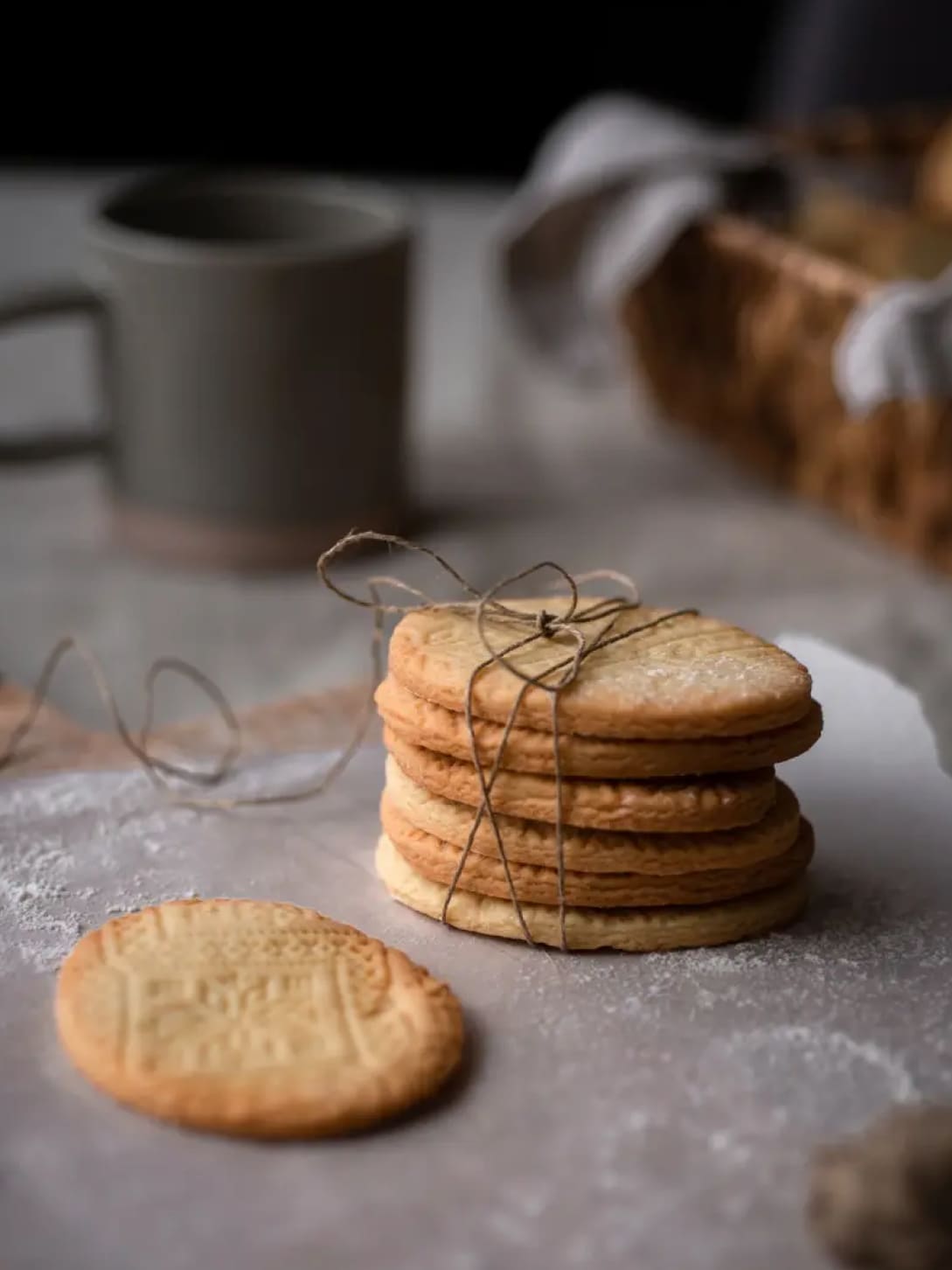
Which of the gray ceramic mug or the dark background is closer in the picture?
the gray ceramic mug

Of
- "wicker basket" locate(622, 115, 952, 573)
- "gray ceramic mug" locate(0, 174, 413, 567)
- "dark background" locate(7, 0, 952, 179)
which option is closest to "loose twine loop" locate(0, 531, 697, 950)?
"gray ceramic mug" locate(0, 174, 413, 567)

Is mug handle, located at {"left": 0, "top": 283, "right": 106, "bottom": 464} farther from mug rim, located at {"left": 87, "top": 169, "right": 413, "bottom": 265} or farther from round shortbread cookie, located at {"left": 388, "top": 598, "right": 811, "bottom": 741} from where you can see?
round shortbread cookie, located at {"left": 388, "top": 598, "right": 811, "bottom": 741}

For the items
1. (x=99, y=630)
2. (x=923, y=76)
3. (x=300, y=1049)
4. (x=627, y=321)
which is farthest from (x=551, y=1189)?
(x=923, y=76)

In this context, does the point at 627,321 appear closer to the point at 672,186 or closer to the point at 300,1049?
the point at 672,186

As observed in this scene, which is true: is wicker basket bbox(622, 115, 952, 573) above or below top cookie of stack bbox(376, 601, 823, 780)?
below

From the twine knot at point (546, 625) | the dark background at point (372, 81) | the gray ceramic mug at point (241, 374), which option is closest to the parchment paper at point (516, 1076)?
the twine knot at point (546, 625)

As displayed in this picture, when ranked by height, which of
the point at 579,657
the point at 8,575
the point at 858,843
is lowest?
the point at 8,575

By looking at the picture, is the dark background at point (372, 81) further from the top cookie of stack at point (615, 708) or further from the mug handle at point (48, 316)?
the top cookie of stack at point (615, 708)

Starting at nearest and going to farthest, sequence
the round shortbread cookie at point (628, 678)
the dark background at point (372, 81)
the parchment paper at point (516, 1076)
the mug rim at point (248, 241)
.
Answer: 1. the parchment paper at point (516, 1076)
2. the round shortbread cookie at point (628, 678)
3. the mug rim at point (248, 241)
4. the dark background at point (372, 81)
